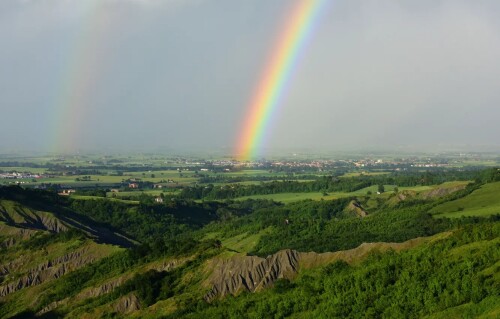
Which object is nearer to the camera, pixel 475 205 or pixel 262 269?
pixel 262 269

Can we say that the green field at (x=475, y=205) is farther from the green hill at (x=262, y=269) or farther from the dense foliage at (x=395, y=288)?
the dense foliage at (x=395, y=288)

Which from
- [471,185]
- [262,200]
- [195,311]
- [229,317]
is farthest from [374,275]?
[262,200]

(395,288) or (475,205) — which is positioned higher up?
(395,288)

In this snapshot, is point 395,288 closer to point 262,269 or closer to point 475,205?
point 262,269

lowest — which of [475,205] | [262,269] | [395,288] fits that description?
[262,269]

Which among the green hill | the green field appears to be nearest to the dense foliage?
the green hill

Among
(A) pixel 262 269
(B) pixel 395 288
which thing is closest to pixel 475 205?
(A) pixel 262 269

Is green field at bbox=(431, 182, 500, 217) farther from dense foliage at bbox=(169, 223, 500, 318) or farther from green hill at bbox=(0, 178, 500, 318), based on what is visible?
dense foliage at bbox=(169, 223, 500, 318)

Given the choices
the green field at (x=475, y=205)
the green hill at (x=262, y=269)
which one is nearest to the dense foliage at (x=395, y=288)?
the green hill at (x=262, y=269)

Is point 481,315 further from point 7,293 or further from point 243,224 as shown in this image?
point 243,224

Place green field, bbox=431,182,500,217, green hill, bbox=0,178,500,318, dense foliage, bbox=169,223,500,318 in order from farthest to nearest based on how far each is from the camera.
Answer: green field, bbox=431,182,500,217 < green hill, bbox=0,178,500,318 < dense foliage, bbox=169,223,500,318
